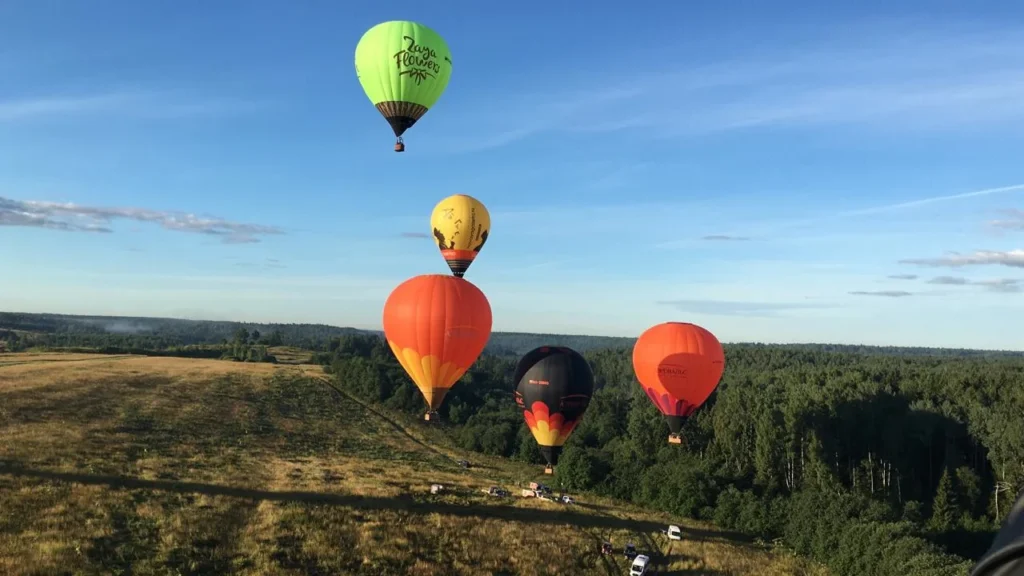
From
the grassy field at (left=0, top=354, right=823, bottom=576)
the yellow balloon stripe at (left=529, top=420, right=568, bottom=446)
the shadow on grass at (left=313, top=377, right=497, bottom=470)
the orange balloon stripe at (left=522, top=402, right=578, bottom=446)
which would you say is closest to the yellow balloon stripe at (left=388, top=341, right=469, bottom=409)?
the orange balloon stripe at (left=522, top=402, right=578, bottom=446)

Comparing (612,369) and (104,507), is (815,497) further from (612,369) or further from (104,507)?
(612,369)

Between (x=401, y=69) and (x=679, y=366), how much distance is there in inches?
788

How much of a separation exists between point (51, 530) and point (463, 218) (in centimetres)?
2238

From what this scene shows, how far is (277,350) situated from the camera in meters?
156

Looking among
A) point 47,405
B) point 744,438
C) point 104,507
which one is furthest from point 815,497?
point 47,405

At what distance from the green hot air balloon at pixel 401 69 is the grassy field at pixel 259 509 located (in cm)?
1924

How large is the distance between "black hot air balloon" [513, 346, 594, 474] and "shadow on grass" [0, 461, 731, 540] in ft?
33.2

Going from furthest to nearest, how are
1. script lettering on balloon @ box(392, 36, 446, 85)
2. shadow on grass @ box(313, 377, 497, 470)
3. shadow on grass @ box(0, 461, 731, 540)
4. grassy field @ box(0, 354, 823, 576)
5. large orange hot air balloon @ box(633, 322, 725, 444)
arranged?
shadow on grass @ box(313, 377, 497, 470), shadow on grass @ box(0, 461, 731, 540), large orange hot air balloon @ box(633, 322, 725, 444), script lettering on balloon @ box(392, 36, 446, 85), grassy field @ box(0, 354, 823, 576)

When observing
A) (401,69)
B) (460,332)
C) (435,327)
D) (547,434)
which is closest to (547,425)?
(547,434)

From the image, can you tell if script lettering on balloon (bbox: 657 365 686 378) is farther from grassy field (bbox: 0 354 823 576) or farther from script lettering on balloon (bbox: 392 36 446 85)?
script lettering on balloon (bbox: 392 36 446 85)

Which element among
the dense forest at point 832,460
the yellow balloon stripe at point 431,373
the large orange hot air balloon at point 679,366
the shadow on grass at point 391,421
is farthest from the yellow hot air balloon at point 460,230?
the shadow on grass at point 391,421

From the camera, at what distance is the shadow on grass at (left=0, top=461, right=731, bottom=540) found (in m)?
34.8

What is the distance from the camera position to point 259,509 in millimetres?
34656

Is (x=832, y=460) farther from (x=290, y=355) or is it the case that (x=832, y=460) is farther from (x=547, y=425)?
(x=290, y=355)
